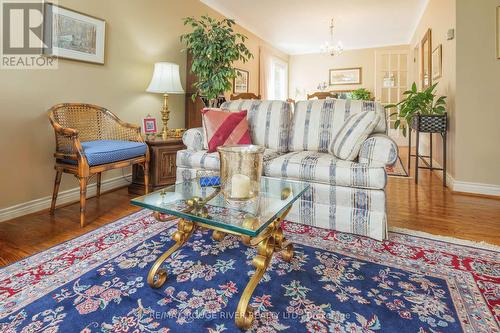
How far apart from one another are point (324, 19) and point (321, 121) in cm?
363

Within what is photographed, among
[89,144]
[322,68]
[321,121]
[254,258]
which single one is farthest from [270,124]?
[322,68]

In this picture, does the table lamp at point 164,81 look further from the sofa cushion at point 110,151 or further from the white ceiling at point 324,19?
the white ceiling at point 324,19

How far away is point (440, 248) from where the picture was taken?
168 centimetres

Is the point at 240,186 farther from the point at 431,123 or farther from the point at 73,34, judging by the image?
the point at 431,123

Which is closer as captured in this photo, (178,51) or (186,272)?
(186,272)

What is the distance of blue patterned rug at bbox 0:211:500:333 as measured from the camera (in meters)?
1.08

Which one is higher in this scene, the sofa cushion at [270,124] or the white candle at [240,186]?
the sofa cushion at [270,124]

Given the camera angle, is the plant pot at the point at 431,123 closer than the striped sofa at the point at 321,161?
No

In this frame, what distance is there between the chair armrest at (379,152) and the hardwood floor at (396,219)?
1.86ft

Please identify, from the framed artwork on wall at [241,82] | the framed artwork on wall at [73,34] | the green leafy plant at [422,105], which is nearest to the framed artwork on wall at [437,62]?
the green leafy plant at [422,105]

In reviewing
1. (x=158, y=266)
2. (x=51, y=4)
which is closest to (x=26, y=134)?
(x=51, y=4)

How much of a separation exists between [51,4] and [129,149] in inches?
53.3

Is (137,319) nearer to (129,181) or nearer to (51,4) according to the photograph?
(129,181)

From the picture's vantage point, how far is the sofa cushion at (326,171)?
1.78m
